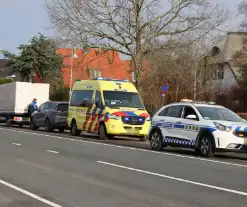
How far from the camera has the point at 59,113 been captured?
2731 centimetres

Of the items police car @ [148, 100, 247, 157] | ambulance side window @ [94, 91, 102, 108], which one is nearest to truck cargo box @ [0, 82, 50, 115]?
ambulance side window @ [94, 91, 102, 108]

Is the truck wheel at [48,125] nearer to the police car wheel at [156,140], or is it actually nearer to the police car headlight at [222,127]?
the police car wheel at [156,140]

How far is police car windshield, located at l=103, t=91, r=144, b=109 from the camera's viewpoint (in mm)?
22175

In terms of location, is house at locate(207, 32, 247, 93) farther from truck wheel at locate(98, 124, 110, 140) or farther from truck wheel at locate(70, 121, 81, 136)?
truck wheel at locate(98, 124, 110, 140)

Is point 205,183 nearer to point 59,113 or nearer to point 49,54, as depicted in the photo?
point 59,113

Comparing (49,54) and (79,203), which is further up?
(49,54)

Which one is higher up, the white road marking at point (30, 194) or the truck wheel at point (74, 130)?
the truck wheel at point (74, 130)

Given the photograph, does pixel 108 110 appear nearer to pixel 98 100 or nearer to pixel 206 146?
pixel 98 100

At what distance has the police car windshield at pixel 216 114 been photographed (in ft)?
51.1

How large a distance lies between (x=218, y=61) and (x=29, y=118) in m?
30.5

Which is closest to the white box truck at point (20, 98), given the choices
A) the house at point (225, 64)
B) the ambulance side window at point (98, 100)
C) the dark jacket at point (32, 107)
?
the dark jacket at point (32, 107)

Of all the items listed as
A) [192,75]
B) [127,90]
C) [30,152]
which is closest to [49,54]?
[192,75]

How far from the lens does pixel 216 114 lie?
1583 cm

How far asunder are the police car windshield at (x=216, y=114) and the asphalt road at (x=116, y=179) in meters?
1.41
